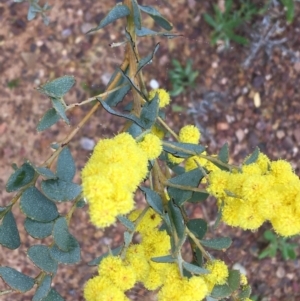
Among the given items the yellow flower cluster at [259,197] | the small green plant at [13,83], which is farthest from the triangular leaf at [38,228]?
the small green plant at [13,83]

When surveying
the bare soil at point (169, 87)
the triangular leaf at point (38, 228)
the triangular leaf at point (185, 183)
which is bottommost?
the bare soil at point (169, 87)

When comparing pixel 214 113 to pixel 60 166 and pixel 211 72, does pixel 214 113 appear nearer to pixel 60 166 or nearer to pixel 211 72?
pixel 211 72

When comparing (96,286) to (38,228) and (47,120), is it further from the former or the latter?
(47,120)

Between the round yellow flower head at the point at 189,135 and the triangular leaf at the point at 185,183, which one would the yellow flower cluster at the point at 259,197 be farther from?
the round yellow flower head at the point at 189,135

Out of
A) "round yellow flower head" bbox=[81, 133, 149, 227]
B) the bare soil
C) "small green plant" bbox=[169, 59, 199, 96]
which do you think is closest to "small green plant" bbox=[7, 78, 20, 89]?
the bare soil

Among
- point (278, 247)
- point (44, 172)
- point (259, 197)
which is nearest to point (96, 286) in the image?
point (44, 172)
